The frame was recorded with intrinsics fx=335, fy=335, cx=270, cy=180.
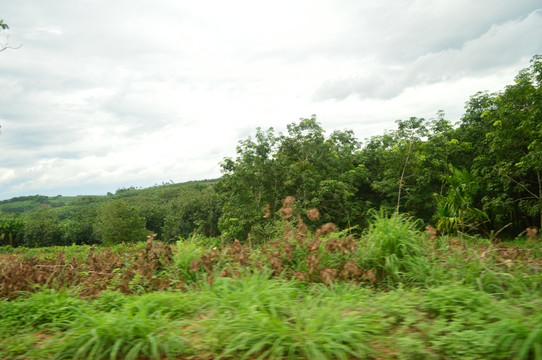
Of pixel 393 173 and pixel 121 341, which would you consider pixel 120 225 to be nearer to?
pixel 393 173

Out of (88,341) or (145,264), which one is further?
(145,264)

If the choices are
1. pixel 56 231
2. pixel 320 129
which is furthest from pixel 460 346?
pixel 56 231

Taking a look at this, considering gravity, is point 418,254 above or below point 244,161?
below

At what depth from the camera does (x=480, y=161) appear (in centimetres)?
1947

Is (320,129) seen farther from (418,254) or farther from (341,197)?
(418,254)

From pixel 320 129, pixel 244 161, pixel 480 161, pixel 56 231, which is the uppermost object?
pixel 320 129

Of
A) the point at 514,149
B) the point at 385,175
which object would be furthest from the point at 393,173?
the point at 514,149

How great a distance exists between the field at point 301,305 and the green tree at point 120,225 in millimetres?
43679

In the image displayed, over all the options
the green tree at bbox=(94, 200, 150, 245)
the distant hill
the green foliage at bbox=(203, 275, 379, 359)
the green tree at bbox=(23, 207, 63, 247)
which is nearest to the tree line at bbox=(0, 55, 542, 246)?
the green foliage at bbox=(203, 275, 379, 359)

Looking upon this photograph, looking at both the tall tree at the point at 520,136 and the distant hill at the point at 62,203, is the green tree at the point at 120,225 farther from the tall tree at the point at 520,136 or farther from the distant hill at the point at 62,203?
the distant hill at the point at 62,203

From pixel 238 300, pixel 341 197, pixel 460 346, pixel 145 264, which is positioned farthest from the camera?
pixel 341 197

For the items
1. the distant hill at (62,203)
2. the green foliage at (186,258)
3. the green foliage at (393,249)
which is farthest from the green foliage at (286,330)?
the distant hill at (62,203)

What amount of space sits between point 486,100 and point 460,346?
2214 centimetres

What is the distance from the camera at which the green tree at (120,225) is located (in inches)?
1766
